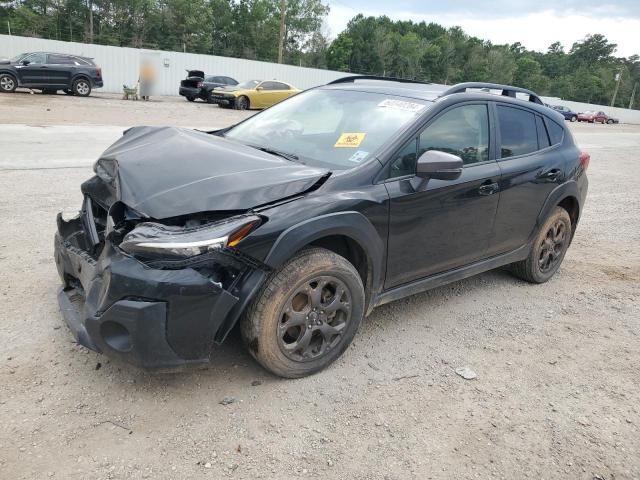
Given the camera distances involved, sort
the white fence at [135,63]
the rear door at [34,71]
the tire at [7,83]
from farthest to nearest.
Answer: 1. the white fence at [135,63]
2. the rear door at [34,71]
3. the tire at [7,83]

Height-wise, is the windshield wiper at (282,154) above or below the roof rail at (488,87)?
below

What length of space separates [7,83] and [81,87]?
276 cm

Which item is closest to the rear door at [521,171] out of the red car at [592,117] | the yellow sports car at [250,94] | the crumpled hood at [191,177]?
the crumpled hood at [191,177]

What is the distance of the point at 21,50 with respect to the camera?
27406mm

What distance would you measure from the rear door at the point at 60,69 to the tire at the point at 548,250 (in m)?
21.5

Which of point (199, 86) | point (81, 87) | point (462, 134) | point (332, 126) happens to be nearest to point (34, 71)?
point (81, 87)

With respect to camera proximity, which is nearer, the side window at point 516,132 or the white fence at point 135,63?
the side window at point 516,132

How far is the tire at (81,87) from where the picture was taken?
21812 mm

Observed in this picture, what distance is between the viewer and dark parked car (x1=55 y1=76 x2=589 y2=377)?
2.50m

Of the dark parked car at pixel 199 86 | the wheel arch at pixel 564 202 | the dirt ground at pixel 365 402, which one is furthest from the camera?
the dark parked car at pixel 199 86

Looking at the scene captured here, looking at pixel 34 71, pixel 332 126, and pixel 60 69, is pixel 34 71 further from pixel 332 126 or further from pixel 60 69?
pixel 332 126

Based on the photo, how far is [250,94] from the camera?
23.7m

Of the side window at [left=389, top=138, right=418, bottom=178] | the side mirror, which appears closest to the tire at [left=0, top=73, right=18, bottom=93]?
the side window at [left=389, top=138, right=418, bottom=178]

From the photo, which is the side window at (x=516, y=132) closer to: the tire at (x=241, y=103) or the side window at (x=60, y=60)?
the tire at (x=241, y=103)
